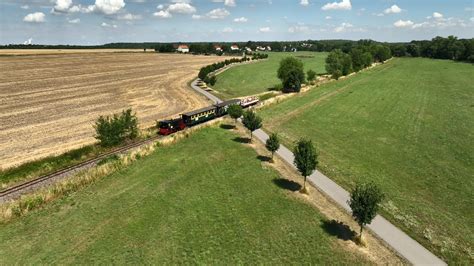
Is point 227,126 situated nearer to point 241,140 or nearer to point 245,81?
point 241,140

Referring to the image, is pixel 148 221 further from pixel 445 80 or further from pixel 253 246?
pixel 445 80

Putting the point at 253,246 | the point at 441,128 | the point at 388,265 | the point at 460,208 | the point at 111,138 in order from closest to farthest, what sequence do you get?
the point at 388,265, the point at 253,246, the point at 460,208, the point at 111,138, the point at 441,128

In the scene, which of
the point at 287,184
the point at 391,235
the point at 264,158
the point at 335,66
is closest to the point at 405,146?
the point at 264,158

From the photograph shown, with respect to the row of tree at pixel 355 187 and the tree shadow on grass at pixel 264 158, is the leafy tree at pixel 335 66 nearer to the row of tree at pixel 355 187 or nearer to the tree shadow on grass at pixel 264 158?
the row of tree at pixel 355 187

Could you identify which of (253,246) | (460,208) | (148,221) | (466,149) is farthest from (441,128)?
(148,221)

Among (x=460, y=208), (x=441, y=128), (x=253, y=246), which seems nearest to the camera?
(x=253, y=246)
